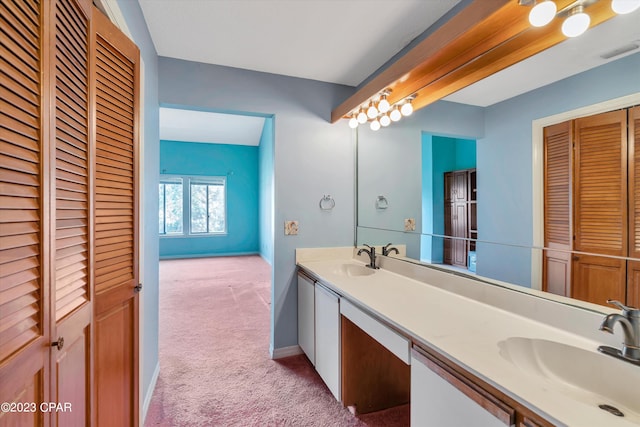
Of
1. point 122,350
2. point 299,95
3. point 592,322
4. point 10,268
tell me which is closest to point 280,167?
point 299,95

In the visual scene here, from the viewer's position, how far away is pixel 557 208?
1.19 m

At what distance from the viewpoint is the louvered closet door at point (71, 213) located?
0.85 meters

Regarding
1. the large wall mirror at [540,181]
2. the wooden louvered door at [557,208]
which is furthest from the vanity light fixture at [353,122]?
the wooden louvered door at [557,208]

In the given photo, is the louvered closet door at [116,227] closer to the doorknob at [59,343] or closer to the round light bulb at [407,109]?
the doorknob at [59,343]

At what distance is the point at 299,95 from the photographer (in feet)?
8.41

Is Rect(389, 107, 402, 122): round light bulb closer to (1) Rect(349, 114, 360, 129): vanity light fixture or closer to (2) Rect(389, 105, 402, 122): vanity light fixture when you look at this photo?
(2) Rect(389, 105, 402, 122): vanity light fixture

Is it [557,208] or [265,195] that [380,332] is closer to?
[557,208]

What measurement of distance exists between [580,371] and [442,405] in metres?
0.47

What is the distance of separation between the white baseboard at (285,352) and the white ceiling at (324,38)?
7.49 ft

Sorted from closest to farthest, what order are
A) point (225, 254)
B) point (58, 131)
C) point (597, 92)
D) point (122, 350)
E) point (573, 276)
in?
point (58, 131), point (597, 92), point (573, 276), point (122, 350), point (225, 254)

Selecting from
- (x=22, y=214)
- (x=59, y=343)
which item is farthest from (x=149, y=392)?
(x=22, y=214)

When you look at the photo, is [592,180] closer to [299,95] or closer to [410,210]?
[410,210]

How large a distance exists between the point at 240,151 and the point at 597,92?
24.3 feet

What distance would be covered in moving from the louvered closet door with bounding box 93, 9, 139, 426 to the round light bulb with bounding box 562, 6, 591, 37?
5.77 ft
